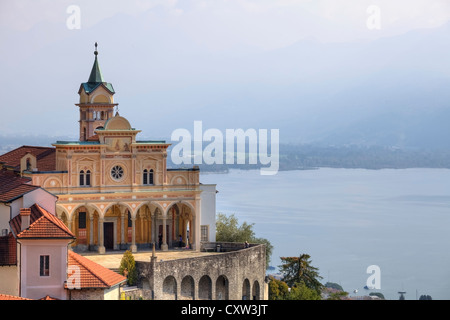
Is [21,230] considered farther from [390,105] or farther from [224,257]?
[390,105]

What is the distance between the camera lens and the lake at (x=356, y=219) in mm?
81806

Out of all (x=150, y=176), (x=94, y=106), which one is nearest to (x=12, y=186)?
(x=150, y=176)

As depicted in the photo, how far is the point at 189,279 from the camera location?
1655 inches

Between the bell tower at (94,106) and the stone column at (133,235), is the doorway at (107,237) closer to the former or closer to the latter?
the stone column at (133,235)

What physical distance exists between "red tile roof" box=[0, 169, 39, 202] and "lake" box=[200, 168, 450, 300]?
117 feet

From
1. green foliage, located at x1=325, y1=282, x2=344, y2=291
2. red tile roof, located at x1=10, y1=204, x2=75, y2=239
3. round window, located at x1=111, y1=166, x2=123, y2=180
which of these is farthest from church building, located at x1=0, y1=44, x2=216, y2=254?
green foliage, located at x1=325, y1=282, x2=344, y2=291

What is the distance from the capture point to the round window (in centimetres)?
4650

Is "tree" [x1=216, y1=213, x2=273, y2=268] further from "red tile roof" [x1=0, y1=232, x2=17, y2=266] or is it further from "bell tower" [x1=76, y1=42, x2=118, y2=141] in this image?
"red tile roof" [x1=0, y1=232, x2=17, y2=266]

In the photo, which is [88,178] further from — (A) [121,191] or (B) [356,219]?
(B) [356,219]

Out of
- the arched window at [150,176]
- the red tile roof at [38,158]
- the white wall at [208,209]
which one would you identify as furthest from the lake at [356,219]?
the red tile roof at [38,158]

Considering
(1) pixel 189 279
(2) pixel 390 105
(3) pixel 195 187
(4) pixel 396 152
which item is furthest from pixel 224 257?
(2) pixel 390 105

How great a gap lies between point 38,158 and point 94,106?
6001mm

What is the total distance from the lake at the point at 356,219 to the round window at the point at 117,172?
3231 cm

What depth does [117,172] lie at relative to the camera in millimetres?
46625
